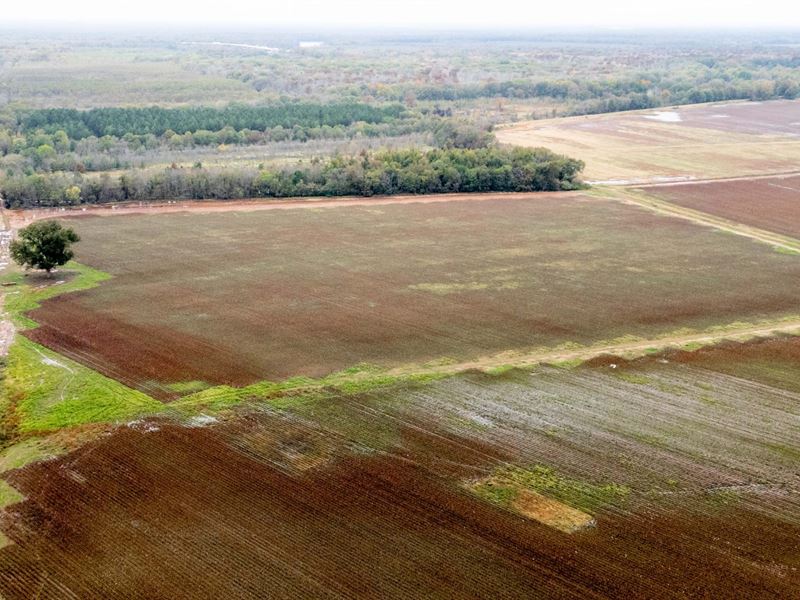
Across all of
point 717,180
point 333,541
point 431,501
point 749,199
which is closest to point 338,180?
point 749,199

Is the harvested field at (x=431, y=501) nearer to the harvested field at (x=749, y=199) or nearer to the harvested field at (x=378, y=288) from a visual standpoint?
the harvested field at (x=378, y=288)

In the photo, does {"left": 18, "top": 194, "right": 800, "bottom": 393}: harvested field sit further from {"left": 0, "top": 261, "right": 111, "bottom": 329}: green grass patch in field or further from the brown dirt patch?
the brown dirt patch

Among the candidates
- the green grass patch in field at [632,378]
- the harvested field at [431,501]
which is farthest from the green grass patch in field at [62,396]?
the green grass patch in field at [632,378]

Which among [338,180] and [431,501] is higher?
[338,180]

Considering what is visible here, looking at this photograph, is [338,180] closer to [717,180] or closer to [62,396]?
[717,180]

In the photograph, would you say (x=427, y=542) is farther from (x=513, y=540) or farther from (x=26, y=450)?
(x=26, y=450)
